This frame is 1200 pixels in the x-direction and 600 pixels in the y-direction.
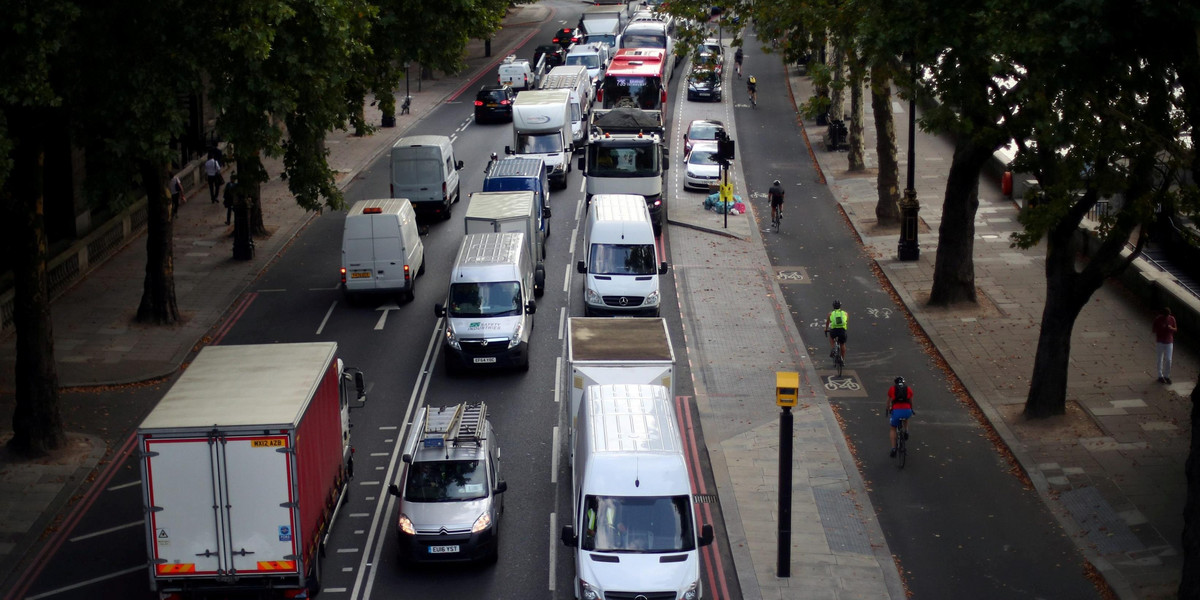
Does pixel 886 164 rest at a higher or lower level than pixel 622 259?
higher

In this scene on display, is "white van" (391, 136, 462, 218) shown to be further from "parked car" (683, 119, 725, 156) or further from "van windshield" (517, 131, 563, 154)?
"parked car" (683, 119, 725, 156)

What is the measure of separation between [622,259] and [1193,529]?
52.8 ft

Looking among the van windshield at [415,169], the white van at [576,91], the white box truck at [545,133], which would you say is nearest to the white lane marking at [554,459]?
the van windshield at [415,169]

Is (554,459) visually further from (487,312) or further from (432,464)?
(487,312)

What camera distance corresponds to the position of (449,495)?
63.0 feet

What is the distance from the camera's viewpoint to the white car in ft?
142

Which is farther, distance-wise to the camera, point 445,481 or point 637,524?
point 445,481

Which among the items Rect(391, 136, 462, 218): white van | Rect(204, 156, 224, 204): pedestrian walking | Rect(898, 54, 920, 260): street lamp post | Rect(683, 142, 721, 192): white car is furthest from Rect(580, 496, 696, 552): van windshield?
Rect(204, 156, 224, 204): pedestrian walking

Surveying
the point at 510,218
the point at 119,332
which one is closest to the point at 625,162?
the point at 510,218

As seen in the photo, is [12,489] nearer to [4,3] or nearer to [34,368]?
[34,368]

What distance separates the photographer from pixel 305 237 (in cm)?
3853

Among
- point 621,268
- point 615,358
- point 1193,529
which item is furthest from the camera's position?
point 621,268

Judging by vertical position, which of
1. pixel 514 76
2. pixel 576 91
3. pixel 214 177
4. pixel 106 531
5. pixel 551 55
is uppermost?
pixel 551 55

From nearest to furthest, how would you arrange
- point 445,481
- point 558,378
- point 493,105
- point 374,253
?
1. point 445,481
2. point 558,378
3. point 374,253
4. point 493,105
